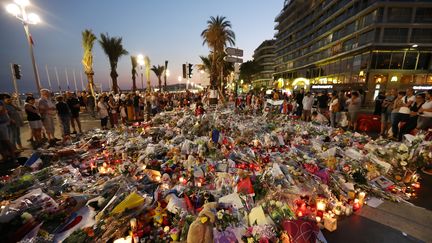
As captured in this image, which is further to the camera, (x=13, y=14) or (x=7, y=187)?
(x=13, y=14)

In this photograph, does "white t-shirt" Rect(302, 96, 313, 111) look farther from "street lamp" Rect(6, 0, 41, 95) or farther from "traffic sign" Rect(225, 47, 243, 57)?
"street lamp" Rect(6, 0, 41, 95)

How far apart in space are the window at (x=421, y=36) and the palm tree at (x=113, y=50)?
4468 centimetres

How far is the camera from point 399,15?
31.5 metres

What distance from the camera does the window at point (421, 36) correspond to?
31.5 meters

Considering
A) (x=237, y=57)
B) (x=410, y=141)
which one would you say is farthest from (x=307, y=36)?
(x=410, y=141)

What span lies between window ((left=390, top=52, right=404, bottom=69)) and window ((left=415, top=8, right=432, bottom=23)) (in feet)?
17.4

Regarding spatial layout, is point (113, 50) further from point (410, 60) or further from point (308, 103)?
point (410, 60)

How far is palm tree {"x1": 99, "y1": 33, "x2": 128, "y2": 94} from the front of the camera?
80.3ft

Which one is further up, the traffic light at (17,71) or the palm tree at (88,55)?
the palm tree at (88,55)

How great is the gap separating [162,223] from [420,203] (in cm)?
459

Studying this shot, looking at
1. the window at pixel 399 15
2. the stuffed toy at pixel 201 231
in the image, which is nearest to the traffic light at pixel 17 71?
the stuffed toy at pixel 201 231

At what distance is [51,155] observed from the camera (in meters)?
5.55

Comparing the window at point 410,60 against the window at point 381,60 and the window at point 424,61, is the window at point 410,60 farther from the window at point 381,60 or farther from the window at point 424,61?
the window at point 381,60

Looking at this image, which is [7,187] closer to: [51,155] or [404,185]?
[51,155]
